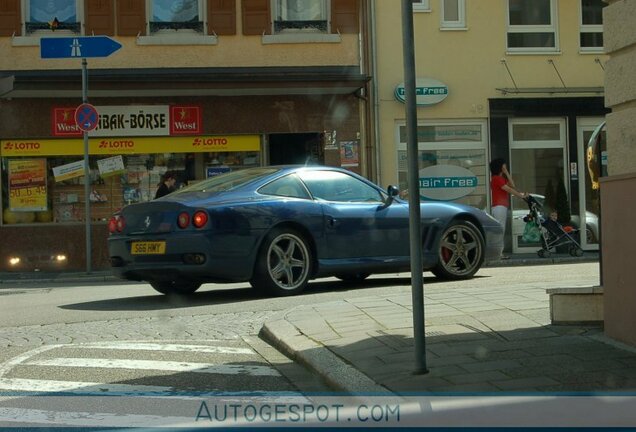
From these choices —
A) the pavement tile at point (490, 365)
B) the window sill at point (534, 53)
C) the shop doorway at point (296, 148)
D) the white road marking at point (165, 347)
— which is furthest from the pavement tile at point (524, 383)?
the window sill at point (534, 53)

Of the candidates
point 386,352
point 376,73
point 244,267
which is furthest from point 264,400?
point 376,73

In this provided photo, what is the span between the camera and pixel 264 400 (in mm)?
5430

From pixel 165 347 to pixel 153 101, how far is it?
12.9 meters

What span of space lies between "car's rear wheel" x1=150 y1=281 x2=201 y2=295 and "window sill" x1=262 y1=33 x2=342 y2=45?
31.0ft

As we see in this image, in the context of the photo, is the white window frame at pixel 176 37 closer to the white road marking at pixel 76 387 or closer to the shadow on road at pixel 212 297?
the shadow on road at pixel 212 297

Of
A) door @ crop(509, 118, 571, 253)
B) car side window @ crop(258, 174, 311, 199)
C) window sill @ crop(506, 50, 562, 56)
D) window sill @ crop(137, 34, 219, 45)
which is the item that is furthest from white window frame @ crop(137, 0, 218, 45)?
car side window @ crop(258, 174, 311, 199)

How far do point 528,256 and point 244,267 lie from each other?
10.1 meters

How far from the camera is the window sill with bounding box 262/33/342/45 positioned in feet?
65.3

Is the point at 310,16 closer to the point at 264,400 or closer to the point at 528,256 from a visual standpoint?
the point at 528,256

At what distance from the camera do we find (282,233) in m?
10.4

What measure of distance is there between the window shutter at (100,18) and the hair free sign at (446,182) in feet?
22.7

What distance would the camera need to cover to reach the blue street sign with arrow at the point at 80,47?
632 inches

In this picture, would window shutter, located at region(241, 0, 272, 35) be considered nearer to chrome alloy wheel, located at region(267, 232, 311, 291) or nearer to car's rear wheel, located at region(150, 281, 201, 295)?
car's rear wheel, located at region(150, 281, 201, 295)

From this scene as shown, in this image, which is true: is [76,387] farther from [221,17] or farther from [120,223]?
[221,17]
